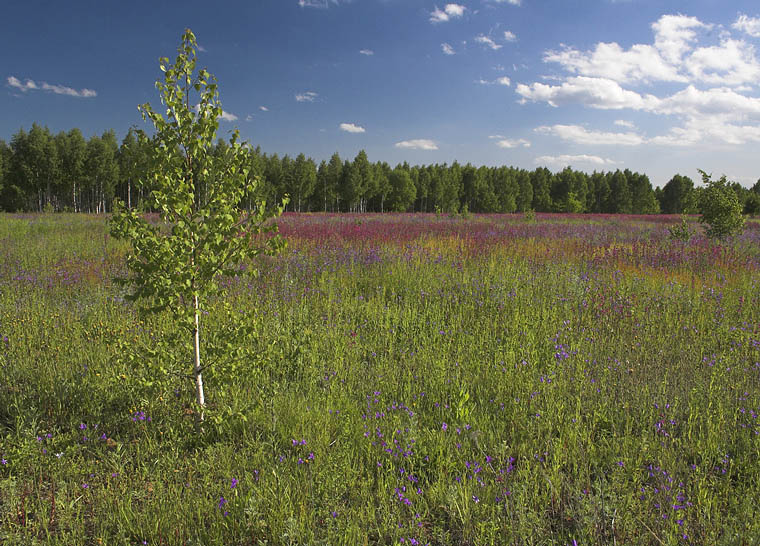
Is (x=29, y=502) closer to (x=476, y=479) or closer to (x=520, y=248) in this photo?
(x=476, y=479)

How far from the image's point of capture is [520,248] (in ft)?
33.8

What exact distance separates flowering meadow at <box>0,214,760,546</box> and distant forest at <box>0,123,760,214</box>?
46579 millimetres

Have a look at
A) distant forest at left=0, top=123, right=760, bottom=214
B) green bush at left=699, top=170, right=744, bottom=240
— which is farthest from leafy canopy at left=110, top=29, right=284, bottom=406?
distant forest at left=0, top=123, right=760, bottom=214

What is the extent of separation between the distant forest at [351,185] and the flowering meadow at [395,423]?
46579mm

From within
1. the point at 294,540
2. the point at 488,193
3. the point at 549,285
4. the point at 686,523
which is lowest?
the point at 294,540

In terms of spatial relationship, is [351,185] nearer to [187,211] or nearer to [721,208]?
[721,208]

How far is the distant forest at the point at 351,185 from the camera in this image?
164ft

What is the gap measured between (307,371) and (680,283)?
7.01 meters

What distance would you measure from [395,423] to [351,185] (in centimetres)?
5747

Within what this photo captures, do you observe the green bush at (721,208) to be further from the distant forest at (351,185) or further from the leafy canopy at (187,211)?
the distant forest at (351,185)

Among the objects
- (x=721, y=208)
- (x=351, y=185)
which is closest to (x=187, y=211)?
(x=721, y=208)

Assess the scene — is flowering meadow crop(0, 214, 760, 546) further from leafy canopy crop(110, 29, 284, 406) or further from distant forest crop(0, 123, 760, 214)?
distant forest crop(0, 123, 760, 214)

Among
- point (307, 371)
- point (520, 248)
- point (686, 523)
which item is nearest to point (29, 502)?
point (307, 371)

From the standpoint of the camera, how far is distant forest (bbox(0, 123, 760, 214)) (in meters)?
49.8
